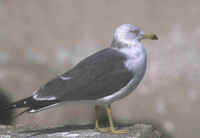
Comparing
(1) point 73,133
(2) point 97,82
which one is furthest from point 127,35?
(1) point 73,133

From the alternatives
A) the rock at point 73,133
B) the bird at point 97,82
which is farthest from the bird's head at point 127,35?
the rock at point 73,133

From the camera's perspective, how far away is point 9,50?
5.51 meters

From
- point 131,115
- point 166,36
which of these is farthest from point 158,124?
point 166,36

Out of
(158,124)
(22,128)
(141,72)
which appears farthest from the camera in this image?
(158,124)

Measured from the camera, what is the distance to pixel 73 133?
400cm

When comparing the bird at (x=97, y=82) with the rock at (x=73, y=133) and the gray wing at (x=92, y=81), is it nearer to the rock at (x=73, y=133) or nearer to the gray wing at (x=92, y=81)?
the gray wing at (x=92, y=81)

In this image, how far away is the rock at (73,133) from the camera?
3928 mm

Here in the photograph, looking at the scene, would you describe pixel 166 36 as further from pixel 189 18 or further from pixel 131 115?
pixel 131 115

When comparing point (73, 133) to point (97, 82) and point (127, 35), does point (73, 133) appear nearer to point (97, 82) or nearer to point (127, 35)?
point (97, 82)

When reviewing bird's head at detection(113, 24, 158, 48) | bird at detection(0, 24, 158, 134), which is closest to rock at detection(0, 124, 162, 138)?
bird at detection(0, 24, 158, 134)

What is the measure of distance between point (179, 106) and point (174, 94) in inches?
4.5

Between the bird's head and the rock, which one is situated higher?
the bird's head

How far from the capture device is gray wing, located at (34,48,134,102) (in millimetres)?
3754

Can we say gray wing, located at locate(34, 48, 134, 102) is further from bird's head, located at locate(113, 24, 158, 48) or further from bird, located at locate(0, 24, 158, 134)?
bird's head, located at locate(113, 24, 158, 48)
